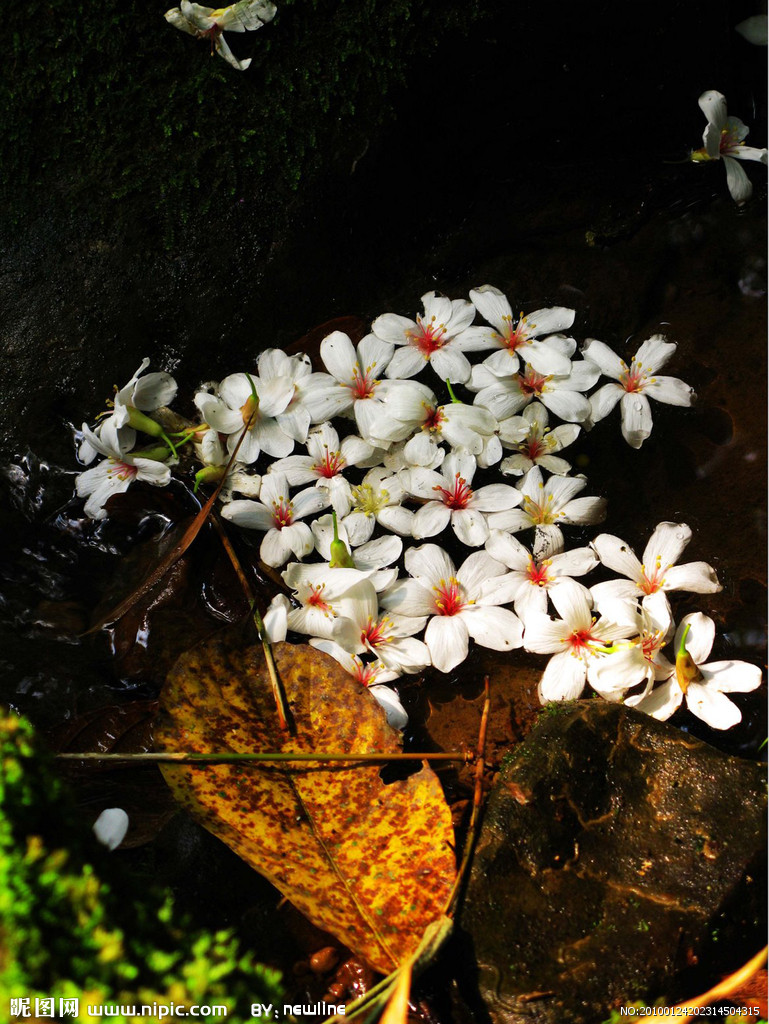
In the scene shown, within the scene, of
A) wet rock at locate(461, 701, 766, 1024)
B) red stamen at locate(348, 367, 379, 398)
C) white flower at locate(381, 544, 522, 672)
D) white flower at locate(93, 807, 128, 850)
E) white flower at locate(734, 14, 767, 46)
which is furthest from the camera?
white flower at locate(734, 14, 767, 46)

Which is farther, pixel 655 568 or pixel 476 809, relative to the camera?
pixel 655 568

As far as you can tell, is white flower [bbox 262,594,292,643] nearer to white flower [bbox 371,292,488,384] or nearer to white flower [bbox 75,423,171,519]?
white flower [bbox 75,423,171,519]

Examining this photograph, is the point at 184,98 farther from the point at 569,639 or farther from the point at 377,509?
the point at 569,639

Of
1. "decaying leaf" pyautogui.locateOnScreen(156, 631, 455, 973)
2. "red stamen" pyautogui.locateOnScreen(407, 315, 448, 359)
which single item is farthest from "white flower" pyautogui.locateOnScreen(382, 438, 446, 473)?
"decaying leaf" pyautogui.locateOnScreen(156, 631, 455, 973)

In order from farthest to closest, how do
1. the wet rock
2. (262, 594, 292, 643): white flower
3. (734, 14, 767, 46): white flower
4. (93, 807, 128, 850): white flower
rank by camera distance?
(734, 14, 767, 46): white flower, (262, 594, 292, 643): white flower, (93, 807, 128, 850): white flower, the wet rock

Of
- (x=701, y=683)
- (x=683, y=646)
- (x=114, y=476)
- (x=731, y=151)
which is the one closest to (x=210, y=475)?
(x=114, y=476)

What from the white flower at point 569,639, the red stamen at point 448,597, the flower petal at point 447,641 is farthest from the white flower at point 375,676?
the white flower at point 569,639

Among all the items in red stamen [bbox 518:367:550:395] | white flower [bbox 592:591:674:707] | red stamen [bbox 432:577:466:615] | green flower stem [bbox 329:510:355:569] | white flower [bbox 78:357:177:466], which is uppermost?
white flower [bbox 78:357:177:466]
